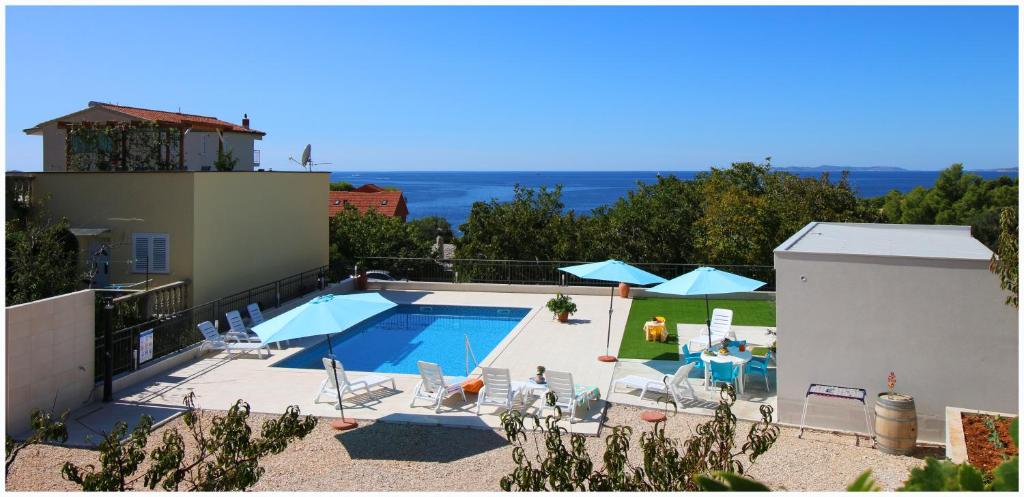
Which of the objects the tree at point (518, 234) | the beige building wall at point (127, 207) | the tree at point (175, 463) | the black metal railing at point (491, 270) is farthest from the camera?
the tree at point (518, 234)

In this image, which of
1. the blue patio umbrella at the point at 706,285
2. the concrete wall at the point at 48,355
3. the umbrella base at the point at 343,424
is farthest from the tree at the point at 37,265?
the blue patio umbrella at the point at 706,285

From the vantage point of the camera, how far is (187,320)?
16.2 metres

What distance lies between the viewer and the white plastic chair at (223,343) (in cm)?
1581

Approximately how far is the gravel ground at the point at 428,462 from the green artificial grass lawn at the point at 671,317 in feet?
16.8

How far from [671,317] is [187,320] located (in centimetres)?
1173

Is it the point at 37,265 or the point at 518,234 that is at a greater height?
the point at 518,234

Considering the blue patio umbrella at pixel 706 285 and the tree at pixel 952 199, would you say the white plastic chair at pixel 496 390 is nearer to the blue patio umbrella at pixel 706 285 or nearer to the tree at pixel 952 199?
the blue patio umbrella at pixel 706 285

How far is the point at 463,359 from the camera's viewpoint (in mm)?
17125

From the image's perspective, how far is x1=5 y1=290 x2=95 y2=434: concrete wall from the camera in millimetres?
10875

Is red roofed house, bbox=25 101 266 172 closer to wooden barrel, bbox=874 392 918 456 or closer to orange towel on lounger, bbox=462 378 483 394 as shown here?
orange towel on lounger, bbox=462 378 483 394

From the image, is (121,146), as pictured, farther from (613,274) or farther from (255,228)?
(613,274)

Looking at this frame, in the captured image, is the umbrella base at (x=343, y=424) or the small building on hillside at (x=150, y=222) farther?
the small building on hillside at (x=150, y=222)

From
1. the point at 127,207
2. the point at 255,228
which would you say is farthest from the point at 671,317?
the point at 127,207

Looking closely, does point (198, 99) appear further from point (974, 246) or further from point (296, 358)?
point (974, 246)
